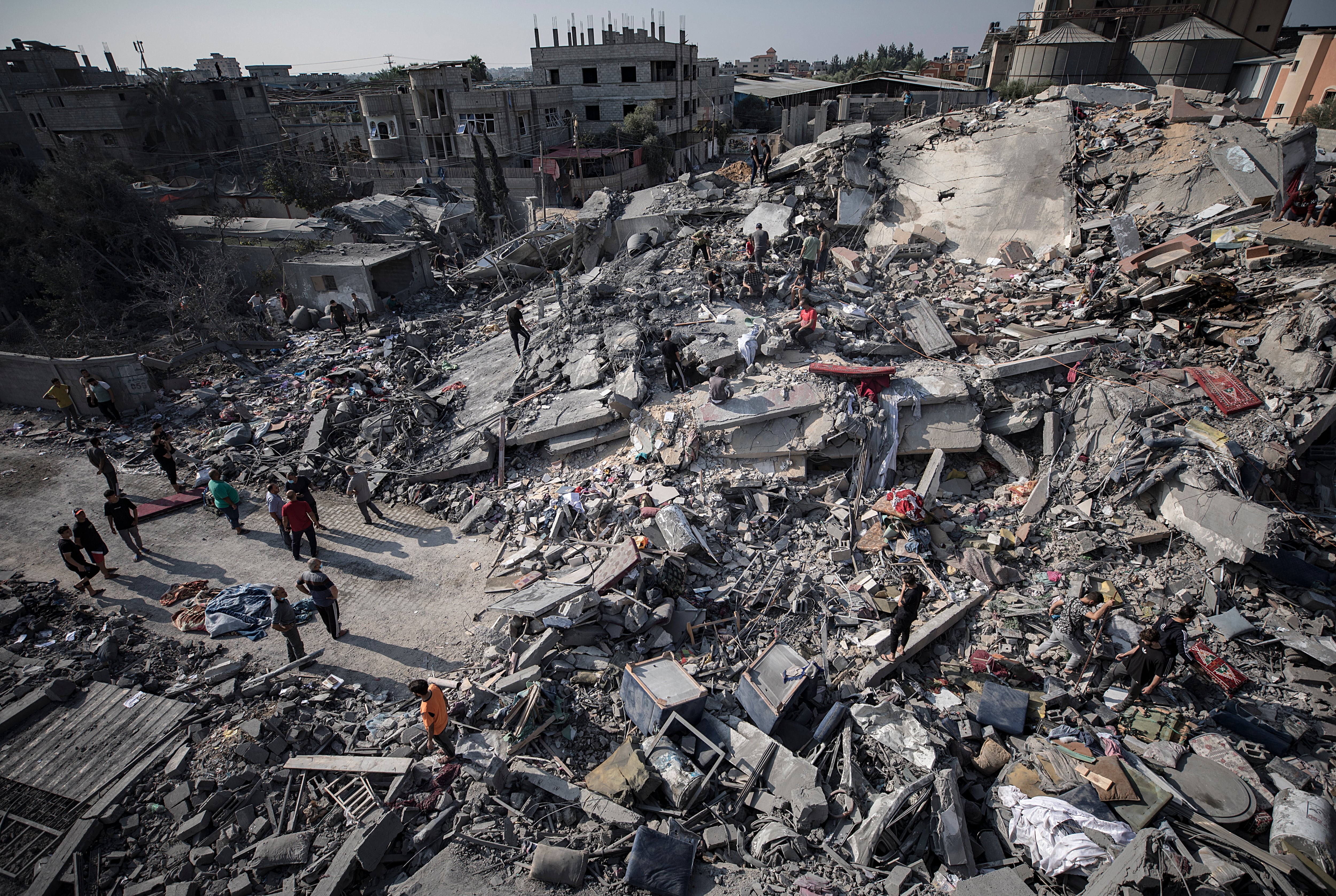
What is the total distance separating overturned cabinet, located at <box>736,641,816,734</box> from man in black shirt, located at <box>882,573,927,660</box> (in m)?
0.88

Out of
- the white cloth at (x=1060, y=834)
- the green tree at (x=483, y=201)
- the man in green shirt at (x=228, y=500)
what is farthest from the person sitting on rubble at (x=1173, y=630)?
the green tree at (x=483, y=201)

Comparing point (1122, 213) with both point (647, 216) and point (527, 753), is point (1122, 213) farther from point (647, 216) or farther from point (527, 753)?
point (527, 753)

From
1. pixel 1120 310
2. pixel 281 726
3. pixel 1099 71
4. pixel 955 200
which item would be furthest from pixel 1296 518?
pixel 1099 71

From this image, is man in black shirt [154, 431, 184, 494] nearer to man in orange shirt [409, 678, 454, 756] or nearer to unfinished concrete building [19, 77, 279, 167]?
man in orange shirt [409, 678, 454, 756]

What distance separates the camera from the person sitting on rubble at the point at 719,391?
27.7ft

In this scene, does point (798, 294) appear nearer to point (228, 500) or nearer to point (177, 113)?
point (228, 500)

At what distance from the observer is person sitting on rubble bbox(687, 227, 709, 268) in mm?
12641

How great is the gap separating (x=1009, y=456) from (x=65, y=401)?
16.4m

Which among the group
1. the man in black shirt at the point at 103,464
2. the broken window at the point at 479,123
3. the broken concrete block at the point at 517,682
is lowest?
the broken concrete block at the point at 517,682

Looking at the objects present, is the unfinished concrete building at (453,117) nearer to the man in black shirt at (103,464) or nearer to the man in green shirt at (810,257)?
the man in green shirt at (810,257)

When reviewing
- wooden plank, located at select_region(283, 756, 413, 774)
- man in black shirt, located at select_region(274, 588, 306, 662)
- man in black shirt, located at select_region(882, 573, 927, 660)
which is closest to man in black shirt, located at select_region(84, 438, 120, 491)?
man in black shirt, located at select_region(274, 588, 306, 662)

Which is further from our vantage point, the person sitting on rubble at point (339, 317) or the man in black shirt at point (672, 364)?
the person sitting on rubble at point (339, 317)

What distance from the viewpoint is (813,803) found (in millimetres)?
4707

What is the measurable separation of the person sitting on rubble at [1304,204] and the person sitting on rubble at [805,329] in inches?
310
